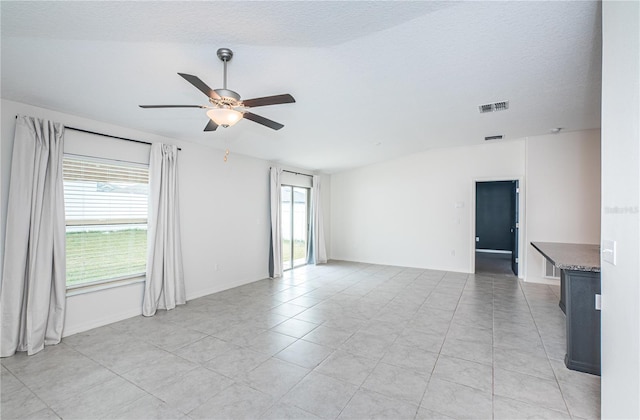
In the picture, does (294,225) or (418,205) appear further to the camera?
(294,225)

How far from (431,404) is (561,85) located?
3507 millimetres

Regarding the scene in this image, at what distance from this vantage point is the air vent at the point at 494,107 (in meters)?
3.67

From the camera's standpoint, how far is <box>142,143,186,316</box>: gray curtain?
395 cm

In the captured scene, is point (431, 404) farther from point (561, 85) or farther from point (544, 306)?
point (561, 85)

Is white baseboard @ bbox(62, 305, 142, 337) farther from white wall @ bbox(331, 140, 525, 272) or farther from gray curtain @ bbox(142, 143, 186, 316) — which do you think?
white wall @ bbox(331, 140, 525, 272)

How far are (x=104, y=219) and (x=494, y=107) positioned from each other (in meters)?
5.30

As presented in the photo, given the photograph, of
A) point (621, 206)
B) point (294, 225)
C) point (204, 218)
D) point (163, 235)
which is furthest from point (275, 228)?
point (621, 206)

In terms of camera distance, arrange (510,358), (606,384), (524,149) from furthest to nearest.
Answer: (524,149), (510,358), (606,384)

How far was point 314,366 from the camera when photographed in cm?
261

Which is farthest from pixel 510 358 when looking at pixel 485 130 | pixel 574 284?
pixel 485 130

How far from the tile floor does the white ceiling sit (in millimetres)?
2594

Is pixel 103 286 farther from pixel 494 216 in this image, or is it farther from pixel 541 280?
pixel 494 216

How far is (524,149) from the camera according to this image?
573cm

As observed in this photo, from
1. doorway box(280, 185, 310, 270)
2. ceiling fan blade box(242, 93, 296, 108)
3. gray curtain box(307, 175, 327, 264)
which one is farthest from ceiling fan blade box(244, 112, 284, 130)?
gray curtain box(307, 175, 327, 264)
